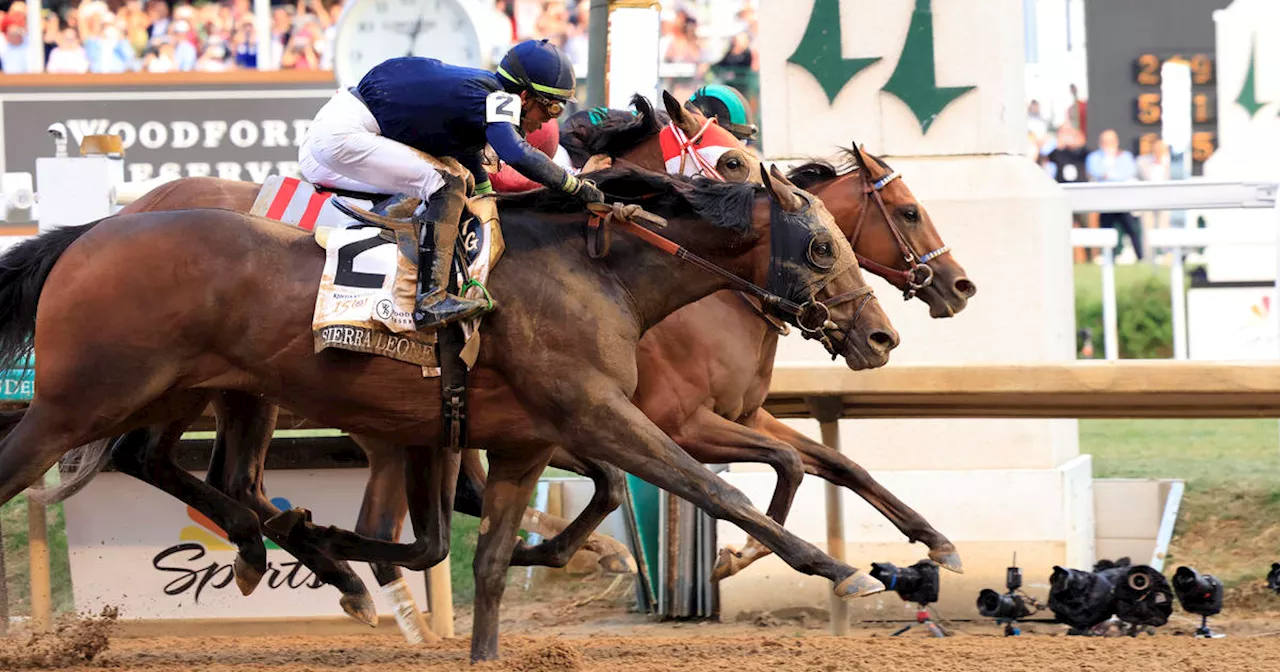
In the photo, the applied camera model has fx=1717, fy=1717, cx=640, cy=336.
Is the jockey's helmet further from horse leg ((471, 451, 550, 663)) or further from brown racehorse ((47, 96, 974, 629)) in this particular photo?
horse leg ((471, 451, 550, 663))

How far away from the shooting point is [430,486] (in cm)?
572

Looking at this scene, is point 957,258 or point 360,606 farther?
point 957,258

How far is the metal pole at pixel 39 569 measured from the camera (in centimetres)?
691

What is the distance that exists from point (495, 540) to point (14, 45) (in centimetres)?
1158

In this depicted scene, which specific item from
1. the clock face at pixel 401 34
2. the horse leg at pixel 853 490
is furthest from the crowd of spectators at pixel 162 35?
the horse leg at pixel 853 490

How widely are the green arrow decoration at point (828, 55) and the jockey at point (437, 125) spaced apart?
9.80 ft

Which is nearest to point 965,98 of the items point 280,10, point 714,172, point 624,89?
point 624,89

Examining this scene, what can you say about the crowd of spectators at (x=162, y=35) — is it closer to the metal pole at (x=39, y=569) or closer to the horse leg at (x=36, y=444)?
the metal pole at (x=39, y=569)

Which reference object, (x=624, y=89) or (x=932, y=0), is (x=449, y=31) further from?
(x=932, y=0)

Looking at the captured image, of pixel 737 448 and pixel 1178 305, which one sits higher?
pixel 737 448

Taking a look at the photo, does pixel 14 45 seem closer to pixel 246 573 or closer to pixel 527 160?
pixel 246 573

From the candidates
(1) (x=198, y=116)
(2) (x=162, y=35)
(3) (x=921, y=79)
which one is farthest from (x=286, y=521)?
(2) (x=162, y=35)

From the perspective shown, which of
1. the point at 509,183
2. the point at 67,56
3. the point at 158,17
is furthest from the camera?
the point at 158,17

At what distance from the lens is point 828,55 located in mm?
8070
